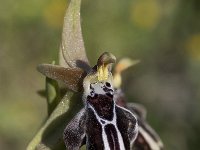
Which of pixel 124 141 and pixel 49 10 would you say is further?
pixel 49 10

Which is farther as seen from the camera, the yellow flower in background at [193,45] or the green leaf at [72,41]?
the yellow flower in background at [193,45]

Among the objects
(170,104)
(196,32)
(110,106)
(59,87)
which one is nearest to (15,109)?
(170,104)

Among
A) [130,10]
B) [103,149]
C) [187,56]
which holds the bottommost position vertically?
[103,149]

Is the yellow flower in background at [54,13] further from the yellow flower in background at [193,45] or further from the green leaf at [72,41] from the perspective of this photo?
the green leaf at [72,41]

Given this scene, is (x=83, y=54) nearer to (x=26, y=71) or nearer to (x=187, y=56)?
Result: (x=26, y=71)

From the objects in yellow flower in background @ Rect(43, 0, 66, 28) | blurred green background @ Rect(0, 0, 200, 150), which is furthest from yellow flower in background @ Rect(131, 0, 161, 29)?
yellow flower in background @ Rect(43, 0, 66, 28)

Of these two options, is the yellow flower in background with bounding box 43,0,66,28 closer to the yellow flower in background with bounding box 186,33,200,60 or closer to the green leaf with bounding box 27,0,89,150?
the yellow flower in background with bounding box 186,33,200,60

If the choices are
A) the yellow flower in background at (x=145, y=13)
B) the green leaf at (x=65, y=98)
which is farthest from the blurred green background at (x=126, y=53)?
the green leaf at (x=65, y=98)

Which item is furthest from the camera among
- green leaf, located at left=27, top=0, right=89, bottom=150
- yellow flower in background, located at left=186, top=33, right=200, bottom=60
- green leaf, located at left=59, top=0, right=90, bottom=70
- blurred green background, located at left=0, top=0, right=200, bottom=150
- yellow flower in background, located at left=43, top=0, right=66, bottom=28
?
yellow flower in background, located at left=186, top=33, right=200, bottom=60
